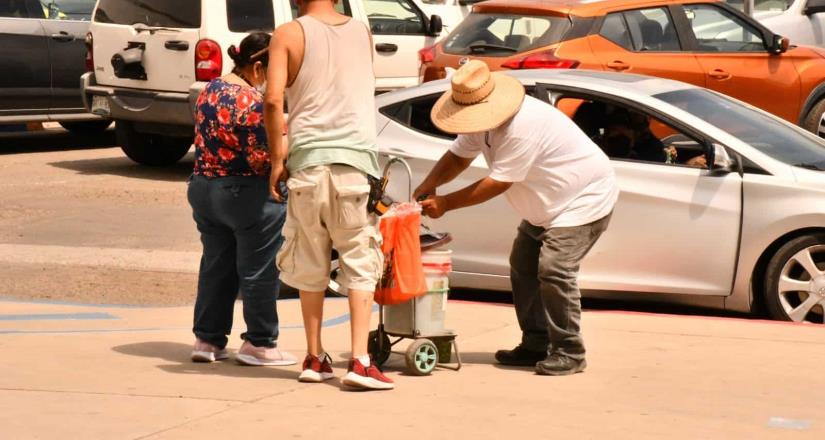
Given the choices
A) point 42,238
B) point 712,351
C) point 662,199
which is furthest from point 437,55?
point 712,351

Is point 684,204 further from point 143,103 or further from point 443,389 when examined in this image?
point 143,103

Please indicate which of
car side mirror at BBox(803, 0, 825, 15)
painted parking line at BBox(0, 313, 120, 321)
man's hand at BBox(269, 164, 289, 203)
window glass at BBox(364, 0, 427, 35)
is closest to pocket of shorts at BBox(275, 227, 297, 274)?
man's hand at BBox(269, 164, 289, 203)

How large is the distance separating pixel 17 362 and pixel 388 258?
1841mm

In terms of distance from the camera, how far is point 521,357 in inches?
306

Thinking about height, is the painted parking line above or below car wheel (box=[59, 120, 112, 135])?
above

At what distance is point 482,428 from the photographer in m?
6.33

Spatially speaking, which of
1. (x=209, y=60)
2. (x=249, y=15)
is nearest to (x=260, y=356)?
(x=209, y=60)

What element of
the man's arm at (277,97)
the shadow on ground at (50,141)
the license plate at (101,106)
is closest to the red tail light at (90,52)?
the license plate at (101,106)

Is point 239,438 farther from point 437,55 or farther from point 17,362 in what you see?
point 437,55

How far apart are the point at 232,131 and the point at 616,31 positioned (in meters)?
6.74

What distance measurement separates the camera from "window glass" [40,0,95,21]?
17031mm

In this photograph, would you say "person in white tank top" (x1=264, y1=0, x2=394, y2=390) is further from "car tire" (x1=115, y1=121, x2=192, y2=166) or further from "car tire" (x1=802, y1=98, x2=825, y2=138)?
"car tire" (x1=115, y1=121, x2=192, y2=166)

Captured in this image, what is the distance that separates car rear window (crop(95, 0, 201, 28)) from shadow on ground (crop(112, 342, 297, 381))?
7011 mm

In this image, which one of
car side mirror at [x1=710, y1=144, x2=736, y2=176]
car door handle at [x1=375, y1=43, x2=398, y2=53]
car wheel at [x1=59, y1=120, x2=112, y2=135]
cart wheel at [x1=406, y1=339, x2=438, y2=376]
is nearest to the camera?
cart wheel at [x1=406, y1=339, x2=438, y2=376]
